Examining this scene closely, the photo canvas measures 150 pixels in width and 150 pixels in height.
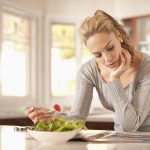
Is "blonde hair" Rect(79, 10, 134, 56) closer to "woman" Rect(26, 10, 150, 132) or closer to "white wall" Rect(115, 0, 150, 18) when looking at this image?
"woman" Rect(26, 10, 150, 132)

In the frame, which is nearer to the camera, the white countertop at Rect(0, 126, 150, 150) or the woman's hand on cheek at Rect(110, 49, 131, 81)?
the white countertop at Rect(0, 126, 150, 150)

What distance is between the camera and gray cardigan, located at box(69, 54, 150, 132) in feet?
5.37

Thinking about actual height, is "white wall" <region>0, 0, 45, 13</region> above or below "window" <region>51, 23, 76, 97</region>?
above

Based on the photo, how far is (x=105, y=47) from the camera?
1.68 metres

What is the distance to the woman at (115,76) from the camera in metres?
1.66

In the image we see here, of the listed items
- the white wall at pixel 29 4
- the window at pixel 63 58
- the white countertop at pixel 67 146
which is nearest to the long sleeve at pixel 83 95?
the white countertop at pixel 67 146

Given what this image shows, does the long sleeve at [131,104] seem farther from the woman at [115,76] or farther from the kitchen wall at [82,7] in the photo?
the kitchen wall at [82,7]

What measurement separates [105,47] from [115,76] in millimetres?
167

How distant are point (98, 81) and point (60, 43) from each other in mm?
2391

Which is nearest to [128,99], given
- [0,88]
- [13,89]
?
[0,88]

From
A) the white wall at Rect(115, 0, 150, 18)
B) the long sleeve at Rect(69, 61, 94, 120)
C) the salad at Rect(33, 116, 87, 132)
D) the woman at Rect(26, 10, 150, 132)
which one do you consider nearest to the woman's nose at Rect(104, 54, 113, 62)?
the woman at Rect(26, 10, 150, 132)

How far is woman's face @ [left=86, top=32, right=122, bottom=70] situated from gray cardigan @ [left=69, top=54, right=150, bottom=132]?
0.40ft

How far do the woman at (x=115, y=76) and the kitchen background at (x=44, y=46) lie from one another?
1718mm

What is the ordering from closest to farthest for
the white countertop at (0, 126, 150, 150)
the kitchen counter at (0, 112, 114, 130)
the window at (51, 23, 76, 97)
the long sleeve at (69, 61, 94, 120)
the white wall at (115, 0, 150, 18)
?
the white countertop at (0, 126, 150, 150)
the long sleeve at (69, 61, 94, 120)
the kitchen counter at (0, 112, 114, 130)
the window at (51, 23, 76, 97)
the white wall at (115, 0, 150, 18)
